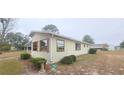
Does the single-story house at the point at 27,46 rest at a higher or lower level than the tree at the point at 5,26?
lower

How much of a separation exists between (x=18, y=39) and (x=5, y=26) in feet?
1.81

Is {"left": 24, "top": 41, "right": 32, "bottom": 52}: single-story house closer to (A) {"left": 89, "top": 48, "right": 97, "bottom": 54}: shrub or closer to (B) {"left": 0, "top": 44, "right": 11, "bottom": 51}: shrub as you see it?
(B) {"left": 0, "top": 44, "right": 11, "bottom": 51}: shrub

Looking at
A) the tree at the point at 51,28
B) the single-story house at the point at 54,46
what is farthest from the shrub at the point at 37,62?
the tree at the point at 51,28

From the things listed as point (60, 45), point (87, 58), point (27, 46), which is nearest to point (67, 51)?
point (60, 45)

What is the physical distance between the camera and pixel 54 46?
6102 mm

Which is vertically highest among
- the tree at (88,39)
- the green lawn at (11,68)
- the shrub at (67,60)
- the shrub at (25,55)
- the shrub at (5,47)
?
the tree at (88,39)

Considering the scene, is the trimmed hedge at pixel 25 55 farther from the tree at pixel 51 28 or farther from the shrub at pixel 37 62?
the tree at pixel 51 28

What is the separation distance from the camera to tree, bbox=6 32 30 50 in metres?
5.89

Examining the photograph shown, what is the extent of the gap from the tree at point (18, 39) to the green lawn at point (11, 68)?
46 centimetres

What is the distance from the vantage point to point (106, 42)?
5.95 m

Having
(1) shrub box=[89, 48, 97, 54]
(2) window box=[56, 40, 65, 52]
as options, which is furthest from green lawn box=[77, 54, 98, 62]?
(2) window box=[56, 40, 65, 52]

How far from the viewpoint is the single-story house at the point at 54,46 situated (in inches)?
235
